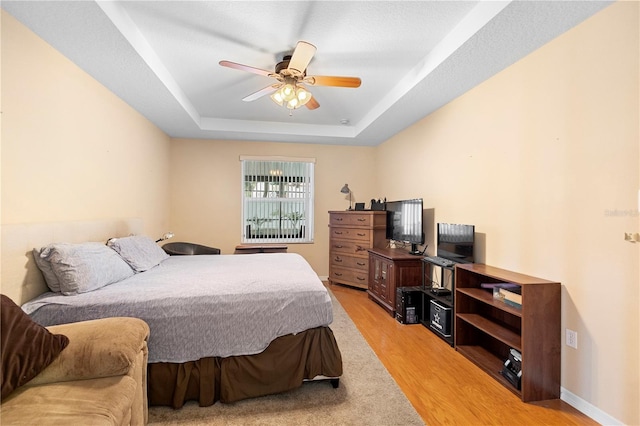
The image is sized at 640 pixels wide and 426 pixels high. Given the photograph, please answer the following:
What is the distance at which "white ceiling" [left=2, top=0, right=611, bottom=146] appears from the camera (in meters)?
1.95

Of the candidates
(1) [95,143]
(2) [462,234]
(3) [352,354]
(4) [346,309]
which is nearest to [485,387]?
(3) [352,354]

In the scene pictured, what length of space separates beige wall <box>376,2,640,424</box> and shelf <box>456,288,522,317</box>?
29 centimetres

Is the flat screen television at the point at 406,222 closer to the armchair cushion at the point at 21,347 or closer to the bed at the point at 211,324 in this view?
the bed at the point at 211,324

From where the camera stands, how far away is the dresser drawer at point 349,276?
468cm

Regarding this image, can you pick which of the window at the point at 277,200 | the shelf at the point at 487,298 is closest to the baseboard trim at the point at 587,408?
the shelf at the point at 487,298

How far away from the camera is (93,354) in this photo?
1329mm

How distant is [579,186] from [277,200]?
4.26m

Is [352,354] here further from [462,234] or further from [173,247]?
[173,247]

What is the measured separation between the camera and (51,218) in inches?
88.9

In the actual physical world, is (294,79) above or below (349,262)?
above

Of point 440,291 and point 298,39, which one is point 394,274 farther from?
point 298,39

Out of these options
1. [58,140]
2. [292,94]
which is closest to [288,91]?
[292,94]

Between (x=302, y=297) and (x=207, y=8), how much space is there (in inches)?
81.7

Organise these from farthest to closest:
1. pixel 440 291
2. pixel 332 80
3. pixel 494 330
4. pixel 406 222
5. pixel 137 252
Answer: pixel 406 222 → pixel 440 291 → pixel 137 252 → pixel 332 80 → pixel 494 330
